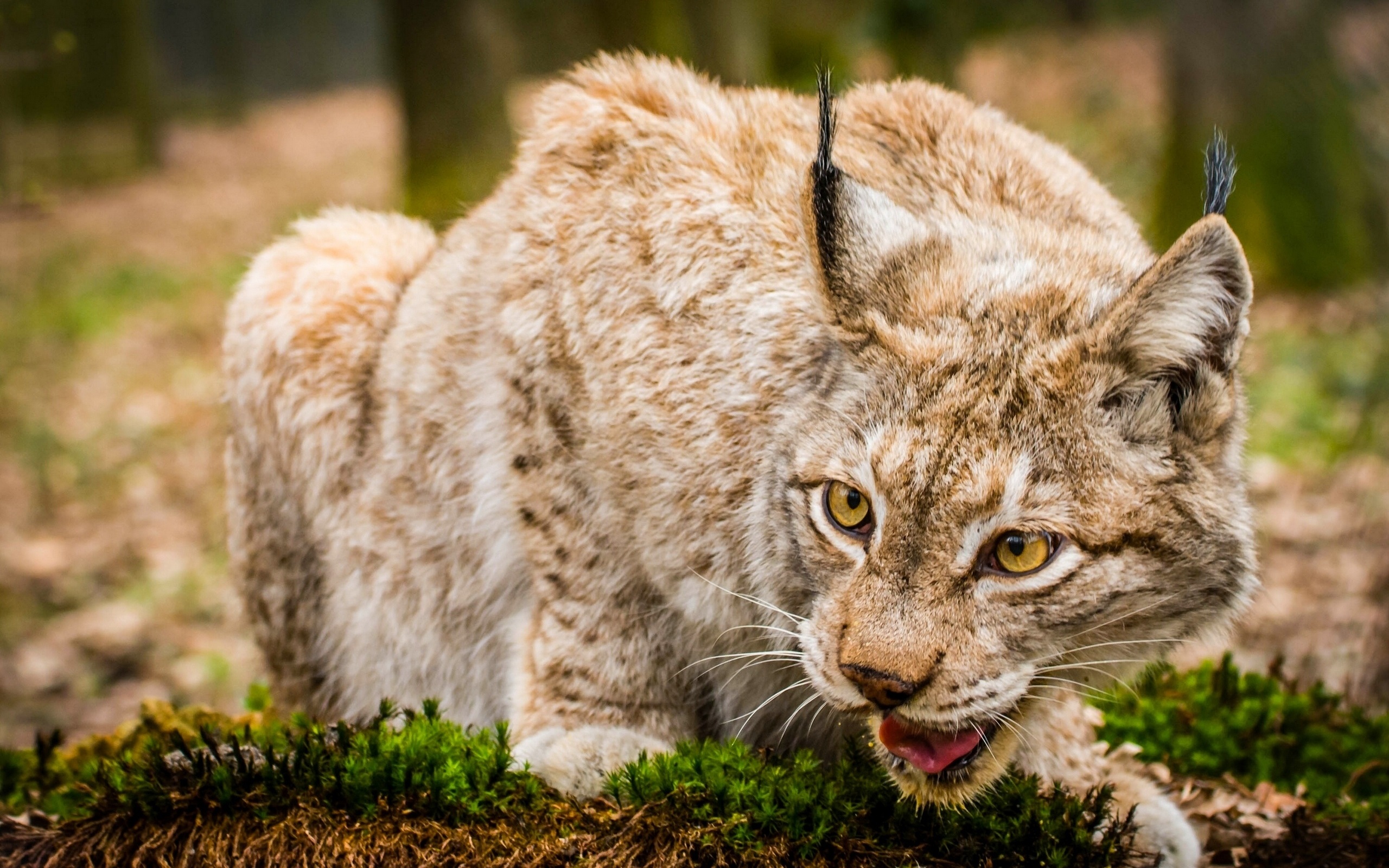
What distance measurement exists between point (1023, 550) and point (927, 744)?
19.8 inches

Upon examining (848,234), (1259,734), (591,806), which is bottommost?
(1259,734)

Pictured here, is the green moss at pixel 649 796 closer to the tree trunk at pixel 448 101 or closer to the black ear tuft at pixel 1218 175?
the black ear tuft at pixel 1218 175

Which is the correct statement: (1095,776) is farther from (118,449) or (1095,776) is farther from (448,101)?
(118,449)

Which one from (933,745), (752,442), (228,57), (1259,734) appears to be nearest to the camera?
(933,745)

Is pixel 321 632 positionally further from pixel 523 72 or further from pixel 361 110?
pixel 361 110

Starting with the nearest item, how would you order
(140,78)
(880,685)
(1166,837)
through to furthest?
1. (880,685)
2. (1166,837)
3. (140,78)

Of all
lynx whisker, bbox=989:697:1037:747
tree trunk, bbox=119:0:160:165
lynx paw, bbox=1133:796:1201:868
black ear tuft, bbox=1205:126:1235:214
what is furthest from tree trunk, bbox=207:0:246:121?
lynx whisker, bbox=989:697:1037:747

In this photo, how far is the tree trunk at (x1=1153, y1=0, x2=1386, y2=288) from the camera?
1027 centimetres

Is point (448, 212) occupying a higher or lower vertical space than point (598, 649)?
higher

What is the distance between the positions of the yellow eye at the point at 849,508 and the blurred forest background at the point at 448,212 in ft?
5.10

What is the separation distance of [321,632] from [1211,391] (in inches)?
124

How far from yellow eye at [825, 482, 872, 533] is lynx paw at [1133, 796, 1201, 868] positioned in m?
1.28

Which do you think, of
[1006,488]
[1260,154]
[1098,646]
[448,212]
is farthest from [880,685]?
[1260,154]

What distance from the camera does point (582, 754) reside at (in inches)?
135
